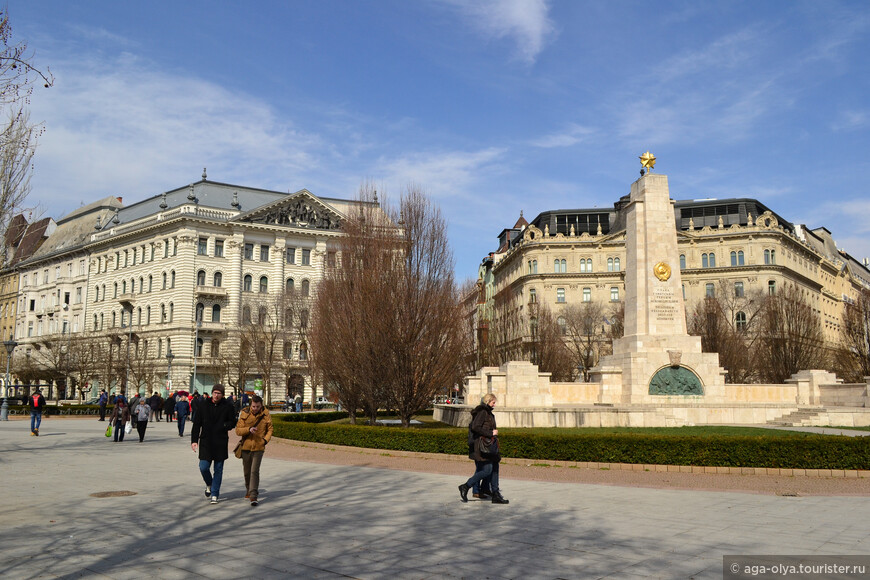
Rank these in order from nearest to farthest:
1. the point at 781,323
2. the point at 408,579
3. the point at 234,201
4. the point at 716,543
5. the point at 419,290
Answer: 1. the point at 408,579
2. the point at 716,543
3. the point at 419,290
4. the point at 781,323
5. the point at 234,201

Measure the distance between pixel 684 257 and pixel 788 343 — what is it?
33340mm

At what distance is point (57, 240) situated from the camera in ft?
299

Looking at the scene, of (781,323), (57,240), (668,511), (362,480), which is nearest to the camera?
(668,511)

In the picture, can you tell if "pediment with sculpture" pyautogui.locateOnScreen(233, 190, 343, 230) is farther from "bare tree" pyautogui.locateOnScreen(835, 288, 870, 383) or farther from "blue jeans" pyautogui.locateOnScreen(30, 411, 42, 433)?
"bare tree" pyautogui.locateOnScreen(835, 288, 870, 383)

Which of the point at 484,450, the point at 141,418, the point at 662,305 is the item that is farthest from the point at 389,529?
the point at 662,305

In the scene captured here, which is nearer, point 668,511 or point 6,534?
point 6,534

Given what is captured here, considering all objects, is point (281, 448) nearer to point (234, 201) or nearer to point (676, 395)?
point (676, 395)

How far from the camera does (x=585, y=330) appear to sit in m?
64.5

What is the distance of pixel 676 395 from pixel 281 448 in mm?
15039

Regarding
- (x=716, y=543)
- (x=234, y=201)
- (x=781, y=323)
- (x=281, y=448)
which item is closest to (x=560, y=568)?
(x=716, y=543)

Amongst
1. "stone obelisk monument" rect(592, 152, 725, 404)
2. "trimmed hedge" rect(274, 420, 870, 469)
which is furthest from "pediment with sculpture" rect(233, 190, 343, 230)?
"trimmed hedge" rect(274, 420, 870, 469)

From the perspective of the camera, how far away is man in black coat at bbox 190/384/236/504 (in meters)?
11.3

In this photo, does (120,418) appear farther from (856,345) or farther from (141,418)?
(856,345)

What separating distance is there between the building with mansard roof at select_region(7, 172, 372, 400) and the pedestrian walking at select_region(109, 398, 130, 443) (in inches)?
1241
